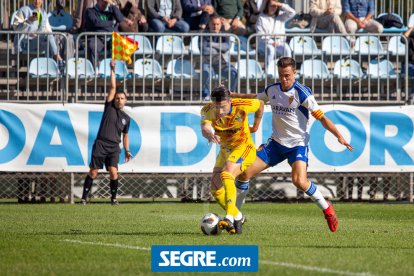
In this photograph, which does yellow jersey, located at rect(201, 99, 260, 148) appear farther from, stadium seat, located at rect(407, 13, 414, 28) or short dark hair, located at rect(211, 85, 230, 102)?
stadium seat, located at rect(407, 13, 414, 28)

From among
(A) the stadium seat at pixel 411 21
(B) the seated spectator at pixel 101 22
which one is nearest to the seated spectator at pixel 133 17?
(B) the seated spectator at pixel 101 22

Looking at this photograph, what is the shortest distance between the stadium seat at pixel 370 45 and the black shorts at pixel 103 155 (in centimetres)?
580

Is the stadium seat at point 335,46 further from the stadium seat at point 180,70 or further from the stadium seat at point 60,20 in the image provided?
the stadium seat at point 60,20

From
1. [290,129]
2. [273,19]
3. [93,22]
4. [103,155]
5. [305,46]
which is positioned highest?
[273,19]

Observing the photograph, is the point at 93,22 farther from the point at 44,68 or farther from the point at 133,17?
the point at 44,68

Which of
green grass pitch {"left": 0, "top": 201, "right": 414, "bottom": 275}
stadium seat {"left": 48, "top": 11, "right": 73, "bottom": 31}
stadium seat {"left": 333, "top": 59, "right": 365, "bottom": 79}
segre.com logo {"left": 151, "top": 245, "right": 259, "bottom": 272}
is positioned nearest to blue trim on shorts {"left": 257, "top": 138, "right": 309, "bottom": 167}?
green grass pitch {"left": 0, "top": 201, "right": 414, "bottom": 275}

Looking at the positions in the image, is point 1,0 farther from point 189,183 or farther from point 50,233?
point 50,233

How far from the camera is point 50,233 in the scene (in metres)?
13.0

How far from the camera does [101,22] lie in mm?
23359

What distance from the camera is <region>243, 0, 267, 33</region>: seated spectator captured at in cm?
2445

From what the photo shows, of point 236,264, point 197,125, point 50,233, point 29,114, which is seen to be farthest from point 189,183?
point 236,264

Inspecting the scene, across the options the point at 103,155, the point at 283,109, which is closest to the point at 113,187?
the point at 103,155

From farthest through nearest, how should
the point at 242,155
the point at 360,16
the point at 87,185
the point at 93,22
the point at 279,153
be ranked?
the point at 360,16 < the point at 93,22 < the point at 87,185 < the point at 279,153 < the point at 242,155

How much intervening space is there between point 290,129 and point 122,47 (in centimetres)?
823
